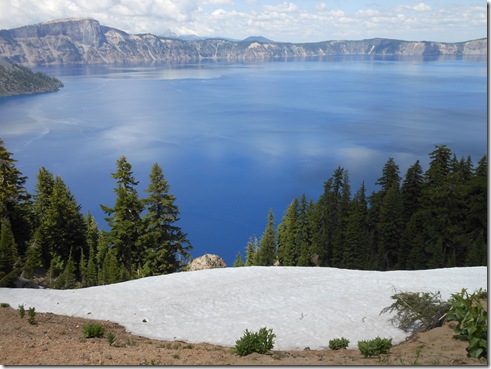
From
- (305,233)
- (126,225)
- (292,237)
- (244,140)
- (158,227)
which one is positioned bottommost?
(292,237)

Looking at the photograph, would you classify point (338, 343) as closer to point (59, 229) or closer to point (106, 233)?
point (106, 233)

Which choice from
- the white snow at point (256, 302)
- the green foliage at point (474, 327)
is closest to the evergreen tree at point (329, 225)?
the white snow at point (256, 302)

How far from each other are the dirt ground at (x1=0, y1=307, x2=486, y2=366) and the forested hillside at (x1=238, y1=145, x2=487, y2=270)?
56.2ft

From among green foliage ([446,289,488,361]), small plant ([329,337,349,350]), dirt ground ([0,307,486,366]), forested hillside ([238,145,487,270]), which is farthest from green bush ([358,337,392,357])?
forested hillside ([238,145,487,270])

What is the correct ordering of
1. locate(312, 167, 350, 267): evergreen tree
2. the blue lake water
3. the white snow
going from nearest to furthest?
1. the white snow
2. locate(312, 167, 350, 267): evergreen tree
3. the blue lake water

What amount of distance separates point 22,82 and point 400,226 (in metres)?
141

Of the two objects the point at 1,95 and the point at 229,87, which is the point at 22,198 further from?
the point at 1,95

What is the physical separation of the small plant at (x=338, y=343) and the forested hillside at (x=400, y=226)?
1670cm

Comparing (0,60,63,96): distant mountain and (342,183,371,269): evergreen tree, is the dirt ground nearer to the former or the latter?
(342,183,371,269): evergreen tree

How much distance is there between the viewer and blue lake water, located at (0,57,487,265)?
44.4 m

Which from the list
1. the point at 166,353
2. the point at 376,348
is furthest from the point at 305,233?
the point at 166,353

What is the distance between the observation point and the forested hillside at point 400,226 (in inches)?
966

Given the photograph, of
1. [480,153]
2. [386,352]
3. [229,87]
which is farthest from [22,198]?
[229,87]

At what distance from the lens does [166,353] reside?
673 centimetres
